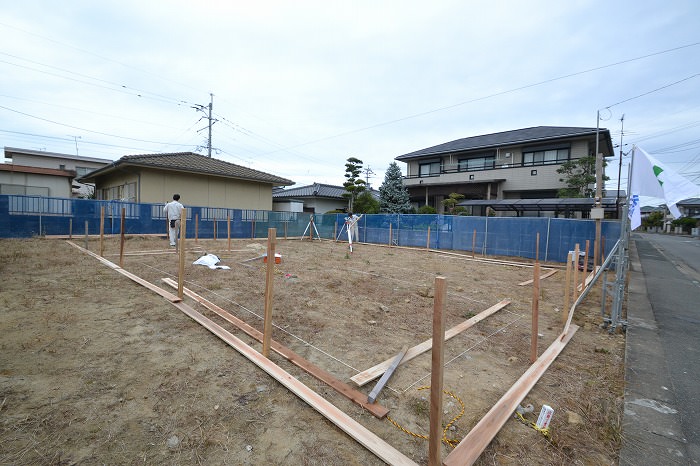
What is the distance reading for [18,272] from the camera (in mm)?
6266

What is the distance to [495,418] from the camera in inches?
96.0

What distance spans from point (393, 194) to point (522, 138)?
9.73 metres

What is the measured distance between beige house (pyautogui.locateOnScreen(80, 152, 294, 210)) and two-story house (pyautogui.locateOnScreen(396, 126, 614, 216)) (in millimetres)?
12062

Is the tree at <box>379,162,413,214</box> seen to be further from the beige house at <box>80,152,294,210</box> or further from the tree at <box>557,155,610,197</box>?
the tree at <box>557,155,610,197</box>

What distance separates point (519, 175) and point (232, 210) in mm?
18855

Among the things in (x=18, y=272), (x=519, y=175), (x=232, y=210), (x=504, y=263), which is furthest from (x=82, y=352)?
(x=519, y=175)

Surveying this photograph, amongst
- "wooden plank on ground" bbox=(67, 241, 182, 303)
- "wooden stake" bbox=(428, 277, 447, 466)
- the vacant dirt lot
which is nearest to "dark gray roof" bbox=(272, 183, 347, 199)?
"wooden plank on ground" bbox=(67, 241, 182, 303)

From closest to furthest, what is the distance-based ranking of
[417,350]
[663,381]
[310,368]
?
1. [310,368]
2. [663,381]
3. [417,350]

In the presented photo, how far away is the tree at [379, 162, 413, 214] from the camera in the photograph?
81.7 ft

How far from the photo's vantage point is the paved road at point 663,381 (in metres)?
2.35

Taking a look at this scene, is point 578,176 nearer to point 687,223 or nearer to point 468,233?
point 468,233

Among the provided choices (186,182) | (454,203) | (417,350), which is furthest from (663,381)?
(454,203)

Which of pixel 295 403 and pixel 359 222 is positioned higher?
pixel 359 222

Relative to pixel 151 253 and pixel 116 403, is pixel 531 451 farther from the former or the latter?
pixel 151 253
